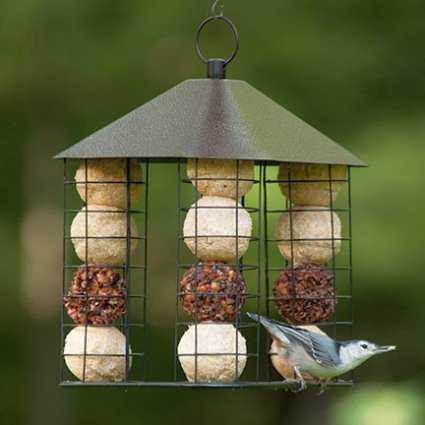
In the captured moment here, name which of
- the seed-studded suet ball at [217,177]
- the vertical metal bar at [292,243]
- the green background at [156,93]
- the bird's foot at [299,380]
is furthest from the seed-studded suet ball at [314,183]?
the green background at [156,93]

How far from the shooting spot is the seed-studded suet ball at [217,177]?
4.88m

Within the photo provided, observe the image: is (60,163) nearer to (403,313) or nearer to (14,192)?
(14,192)

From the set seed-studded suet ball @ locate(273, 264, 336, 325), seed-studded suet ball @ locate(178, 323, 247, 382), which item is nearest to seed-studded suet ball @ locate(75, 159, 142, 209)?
seed-studded suet ball @ locate(178, 323, 247, 382)

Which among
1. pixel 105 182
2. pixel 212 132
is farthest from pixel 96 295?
pixel 212 132

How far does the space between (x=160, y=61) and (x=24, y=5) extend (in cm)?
96

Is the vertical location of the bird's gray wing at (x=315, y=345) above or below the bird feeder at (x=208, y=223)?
below

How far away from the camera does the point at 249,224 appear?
4.93m

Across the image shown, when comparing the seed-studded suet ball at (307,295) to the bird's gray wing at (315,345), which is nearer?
the bird's gray wing at (315,345)

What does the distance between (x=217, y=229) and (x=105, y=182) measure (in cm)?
47

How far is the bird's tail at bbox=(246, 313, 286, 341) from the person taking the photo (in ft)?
15.9

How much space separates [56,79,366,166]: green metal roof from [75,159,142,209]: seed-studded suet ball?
Answer: 151mm

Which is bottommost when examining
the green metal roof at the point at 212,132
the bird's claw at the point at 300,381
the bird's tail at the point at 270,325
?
the bird's claw at the point at 300,381

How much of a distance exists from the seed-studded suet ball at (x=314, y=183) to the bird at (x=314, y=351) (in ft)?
1.66

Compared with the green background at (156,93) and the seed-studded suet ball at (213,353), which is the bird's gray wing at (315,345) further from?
the green background at (156,93)
